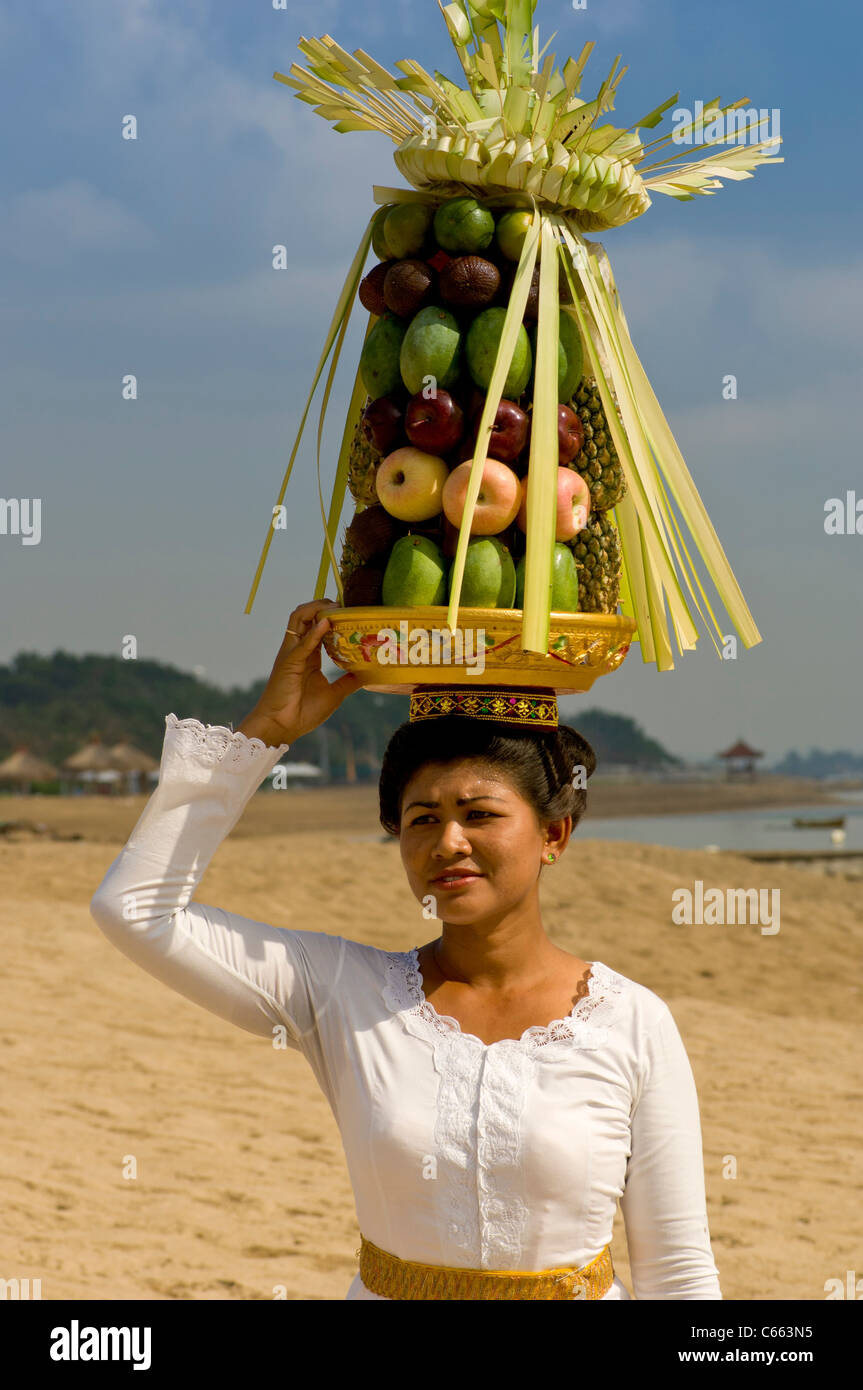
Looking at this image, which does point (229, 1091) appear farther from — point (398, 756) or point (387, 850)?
point (387, 850)

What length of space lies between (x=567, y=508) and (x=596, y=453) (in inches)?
6.6

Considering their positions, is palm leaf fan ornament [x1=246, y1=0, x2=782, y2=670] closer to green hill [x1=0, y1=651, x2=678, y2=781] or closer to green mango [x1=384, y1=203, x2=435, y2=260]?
green mango [x1=384, y1=203, x2=435, y2=260]

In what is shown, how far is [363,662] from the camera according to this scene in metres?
2.06

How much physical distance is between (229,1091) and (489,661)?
6.34 metres

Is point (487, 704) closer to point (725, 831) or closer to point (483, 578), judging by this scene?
point (483, 578)

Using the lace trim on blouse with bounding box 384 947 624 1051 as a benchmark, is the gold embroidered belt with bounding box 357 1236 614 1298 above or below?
below

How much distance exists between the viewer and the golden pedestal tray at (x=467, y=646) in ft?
6.51

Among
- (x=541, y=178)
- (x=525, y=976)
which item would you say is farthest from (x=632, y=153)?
(x=525, y=976)

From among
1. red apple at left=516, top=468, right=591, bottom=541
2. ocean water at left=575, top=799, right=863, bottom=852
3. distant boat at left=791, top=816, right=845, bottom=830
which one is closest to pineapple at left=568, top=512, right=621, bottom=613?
red apple at left=516, top=468, right=591, bottom=541

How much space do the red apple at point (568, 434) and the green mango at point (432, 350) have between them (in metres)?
0.19

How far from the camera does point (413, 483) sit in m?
2.06

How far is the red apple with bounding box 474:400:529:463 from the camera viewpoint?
6.67ft

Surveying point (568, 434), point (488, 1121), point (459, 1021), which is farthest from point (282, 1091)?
point (568, 434)

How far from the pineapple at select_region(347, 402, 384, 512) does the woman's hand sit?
23cm
